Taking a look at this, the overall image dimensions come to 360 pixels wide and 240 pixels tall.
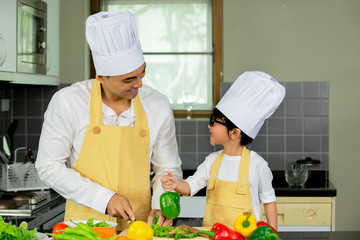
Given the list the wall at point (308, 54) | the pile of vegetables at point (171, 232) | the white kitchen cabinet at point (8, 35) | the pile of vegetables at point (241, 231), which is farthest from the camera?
the wall at point (308, 54)

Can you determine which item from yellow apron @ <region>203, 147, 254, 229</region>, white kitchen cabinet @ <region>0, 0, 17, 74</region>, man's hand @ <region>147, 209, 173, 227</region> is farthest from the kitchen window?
man's hand @ <region>147, 209, 173, 227</region>

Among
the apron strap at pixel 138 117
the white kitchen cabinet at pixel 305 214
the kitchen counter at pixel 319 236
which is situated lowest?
the white kitchen cabinet at pixel 305 214

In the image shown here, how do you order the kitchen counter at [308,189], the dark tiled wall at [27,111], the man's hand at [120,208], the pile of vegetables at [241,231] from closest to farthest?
the pile of vegetables at [241,231], the man's hand at [120,208], the kitchen counter at [308,189], the dark tiled wall at [27,111]

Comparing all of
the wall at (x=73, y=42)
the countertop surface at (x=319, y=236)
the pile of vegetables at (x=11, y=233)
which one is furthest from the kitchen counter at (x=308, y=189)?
the pile of vegetables at (x=11, y=233)

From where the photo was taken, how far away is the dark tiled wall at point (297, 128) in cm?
388

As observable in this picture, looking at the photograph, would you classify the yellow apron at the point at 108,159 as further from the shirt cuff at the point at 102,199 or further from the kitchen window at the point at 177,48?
the kitchen window at the point at 177,48

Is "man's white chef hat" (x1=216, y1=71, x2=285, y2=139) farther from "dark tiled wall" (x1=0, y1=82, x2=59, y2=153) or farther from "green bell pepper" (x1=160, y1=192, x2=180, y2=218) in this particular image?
"dark tiled wall" (x1=0, y1=82, x2=59, y2=153)

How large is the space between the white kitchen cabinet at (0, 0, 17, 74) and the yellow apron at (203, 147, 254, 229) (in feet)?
4.50

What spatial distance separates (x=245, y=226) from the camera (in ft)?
5.73

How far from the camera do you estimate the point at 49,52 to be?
361cm

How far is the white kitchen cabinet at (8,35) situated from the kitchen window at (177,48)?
1.10 m

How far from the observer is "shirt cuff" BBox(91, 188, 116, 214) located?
6.55 feet

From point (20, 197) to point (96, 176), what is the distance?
109 cm

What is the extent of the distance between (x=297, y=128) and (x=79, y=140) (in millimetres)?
2134
